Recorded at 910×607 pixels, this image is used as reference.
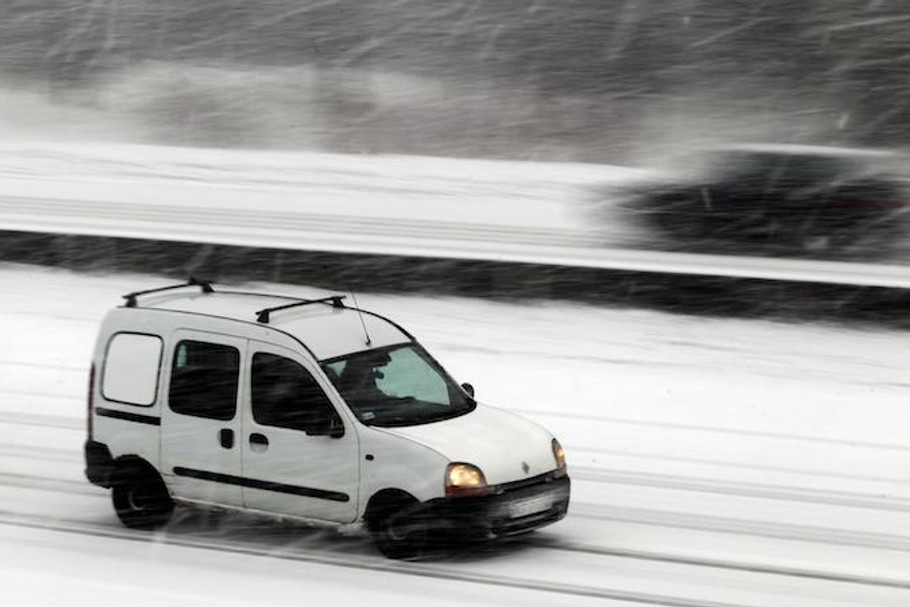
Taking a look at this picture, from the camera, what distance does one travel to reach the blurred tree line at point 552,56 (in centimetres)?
4247

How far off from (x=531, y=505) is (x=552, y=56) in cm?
3979

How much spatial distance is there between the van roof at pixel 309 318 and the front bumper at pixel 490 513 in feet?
3.97

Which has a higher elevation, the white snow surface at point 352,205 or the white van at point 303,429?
the white snow surface at point 352,205

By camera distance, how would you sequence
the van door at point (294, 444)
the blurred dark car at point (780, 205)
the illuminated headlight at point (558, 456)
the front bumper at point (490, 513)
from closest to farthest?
the front bumper at point (490, 513)
the van door at point (294, 444)
the illuminated headlight at point (558, 456)
the blurred dark car at point (780, 205)

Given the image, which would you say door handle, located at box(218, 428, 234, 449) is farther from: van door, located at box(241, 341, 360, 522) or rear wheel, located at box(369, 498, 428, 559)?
rear wheel, located at box(369, 498, 428, 559)

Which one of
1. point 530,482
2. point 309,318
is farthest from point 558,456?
point 309,318

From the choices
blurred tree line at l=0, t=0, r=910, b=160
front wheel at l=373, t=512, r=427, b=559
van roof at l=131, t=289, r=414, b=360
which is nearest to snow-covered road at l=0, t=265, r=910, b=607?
front wheel at l=373, t=512, r=427, b=559

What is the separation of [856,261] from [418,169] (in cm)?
1865

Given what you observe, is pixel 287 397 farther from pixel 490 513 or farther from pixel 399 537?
pixel 490 513

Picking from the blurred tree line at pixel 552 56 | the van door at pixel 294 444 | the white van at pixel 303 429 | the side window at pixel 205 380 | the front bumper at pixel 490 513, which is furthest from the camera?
the blurred tree line at pixel 552 56

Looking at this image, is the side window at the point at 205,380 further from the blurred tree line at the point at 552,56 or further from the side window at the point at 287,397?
the blurred tree line at the point at 552,56

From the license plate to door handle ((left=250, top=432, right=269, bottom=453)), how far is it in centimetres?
152

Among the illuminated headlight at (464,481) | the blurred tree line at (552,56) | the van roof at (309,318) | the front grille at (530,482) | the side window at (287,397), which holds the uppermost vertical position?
the blurred tree line at (552,56)

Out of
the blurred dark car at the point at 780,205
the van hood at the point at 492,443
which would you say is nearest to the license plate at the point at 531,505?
the van hood at the point at 492,443
